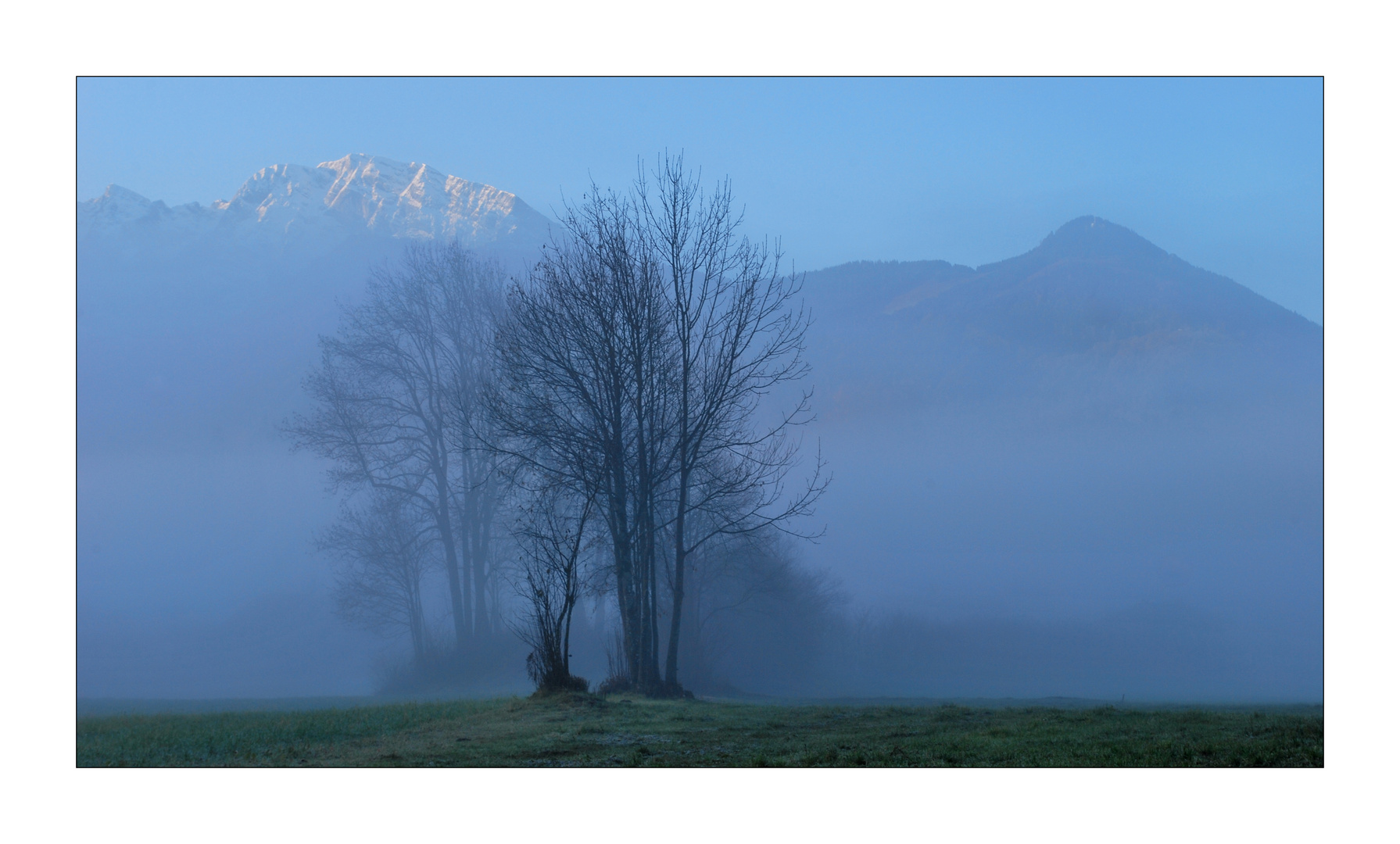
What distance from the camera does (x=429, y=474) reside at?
1057 inches

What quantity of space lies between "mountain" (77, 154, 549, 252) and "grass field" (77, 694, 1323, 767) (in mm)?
13899

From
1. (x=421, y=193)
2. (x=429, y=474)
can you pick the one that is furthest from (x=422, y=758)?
(x=421, y=193)

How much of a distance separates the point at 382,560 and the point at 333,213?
12.4 m

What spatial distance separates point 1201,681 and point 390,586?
77.8ft

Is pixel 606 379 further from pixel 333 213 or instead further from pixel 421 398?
pixel 333 213

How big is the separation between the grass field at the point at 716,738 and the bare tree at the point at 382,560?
40.9ft

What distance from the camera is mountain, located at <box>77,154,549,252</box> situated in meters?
26.7

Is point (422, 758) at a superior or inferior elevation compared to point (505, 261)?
inferior

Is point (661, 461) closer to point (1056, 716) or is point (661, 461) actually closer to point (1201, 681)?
point (1056, 716)

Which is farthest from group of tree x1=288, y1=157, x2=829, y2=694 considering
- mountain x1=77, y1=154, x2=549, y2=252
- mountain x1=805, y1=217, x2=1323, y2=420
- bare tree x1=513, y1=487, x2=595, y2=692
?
mountain x1=805, y1=217, x2=1323, y2=420

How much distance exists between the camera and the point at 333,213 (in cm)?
3059

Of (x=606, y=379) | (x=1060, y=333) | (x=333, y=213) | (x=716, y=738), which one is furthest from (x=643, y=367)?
(x=1060, y=333)

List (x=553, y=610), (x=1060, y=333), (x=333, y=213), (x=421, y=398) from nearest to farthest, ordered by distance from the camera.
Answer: (x=553, y=610) → (x=421, y=398) → (x=333, y=213) → (x=1060, y=333)

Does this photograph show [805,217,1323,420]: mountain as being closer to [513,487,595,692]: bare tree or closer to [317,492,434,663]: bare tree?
[317,492,434,663]: bare tree
